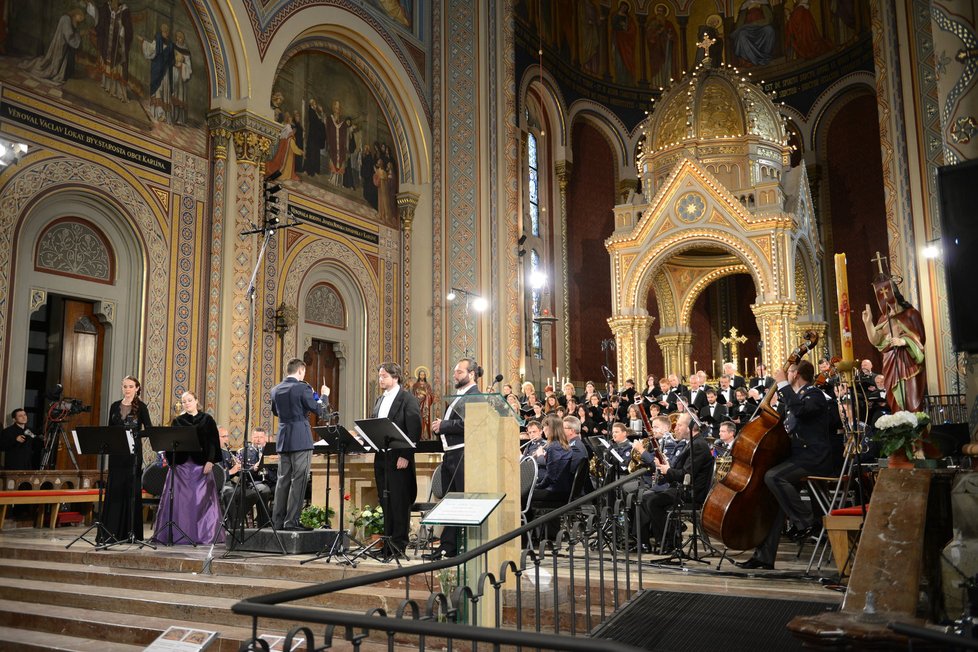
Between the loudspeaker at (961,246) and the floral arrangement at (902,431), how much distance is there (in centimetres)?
54

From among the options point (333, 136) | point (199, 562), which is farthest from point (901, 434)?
point (333, 136)

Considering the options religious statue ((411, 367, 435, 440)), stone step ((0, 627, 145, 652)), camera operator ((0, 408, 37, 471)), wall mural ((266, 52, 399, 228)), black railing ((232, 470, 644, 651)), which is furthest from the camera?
religious statue ((411, 367, 435, 440))

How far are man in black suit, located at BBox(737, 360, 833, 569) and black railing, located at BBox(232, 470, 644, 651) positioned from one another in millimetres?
1127

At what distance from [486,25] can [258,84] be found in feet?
20.1

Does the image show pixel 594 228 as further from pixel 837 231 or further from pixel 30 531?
pixel 30 531

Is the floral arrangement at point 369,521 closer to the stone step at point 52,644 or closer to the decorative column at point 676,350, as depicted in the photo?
the stone step at point 52,644

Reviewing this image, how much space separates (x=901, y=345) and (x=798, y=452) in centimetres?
205

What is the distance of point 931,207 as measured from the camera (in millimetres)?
14594

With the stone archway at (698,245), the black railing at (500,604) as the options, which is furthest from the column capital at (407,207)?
the black railing at (500,604)

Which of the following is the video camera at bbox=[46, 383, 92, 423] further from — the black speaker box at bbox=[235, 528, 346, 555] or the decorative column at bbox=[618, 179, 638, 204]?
the decorative column at bbox=[618, 179, 638, 204]

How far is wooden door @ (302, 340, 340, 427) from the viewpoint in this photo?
51.9ft

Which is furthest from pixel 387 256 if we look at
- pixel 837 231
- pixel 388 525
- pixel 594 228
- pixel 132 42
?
pixel 837 231

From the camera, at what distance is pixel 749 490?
257 inches

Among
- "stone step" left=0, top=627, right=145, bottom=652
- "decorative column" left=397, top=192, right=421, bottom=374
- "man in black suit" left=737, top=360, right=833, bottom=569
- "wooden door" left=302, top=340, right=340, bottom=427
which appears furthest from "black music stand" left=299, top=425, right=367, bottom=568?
"decorative column" left=397, top=192, right=421, bottom=374
